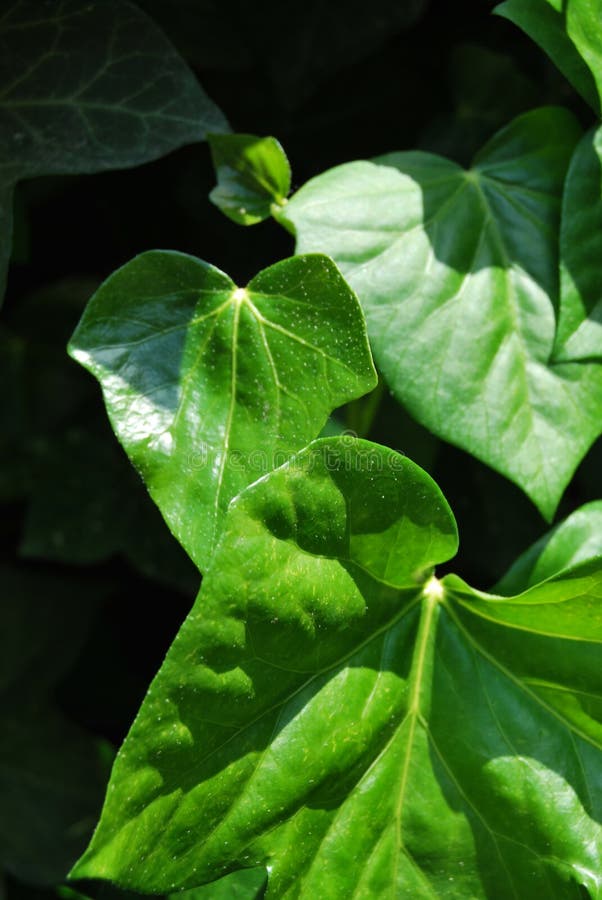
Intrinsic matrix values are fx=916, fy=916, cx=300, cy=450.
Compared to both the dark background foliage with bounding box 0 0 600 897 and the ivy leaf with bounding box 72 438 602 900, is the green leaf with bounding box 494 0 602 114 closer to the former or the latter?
the dark background foliage with bounding box 0 0 600 897

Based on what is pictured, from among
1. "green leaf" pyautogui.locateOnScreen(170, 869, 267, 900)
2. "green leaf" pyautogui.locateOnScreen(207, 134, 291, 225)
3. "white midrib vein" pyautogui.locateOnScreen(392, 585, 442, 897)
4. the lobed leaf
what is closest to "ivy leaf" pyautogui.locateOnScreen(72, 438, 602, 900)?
"white midrib vein" pyautogui.locateOnScreen(392, 585, 442, 897)

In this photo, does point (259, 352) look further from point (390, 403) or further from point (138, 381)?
point (390, 403)

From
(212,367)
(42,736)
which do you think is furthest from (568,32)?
(42,736)

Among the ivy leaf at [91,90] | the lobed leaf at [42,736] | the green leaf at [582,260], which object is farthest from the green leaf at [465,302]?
the lobed leaf at [42,736]

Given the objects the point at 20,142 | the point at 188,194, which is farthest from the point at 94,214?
the point at 20,142

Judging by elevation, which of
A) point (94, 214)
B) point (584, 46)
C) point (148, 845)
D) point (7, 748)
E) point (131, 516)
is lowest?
point (7, 748)

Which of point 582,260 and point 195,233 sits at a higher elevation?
point 582,260

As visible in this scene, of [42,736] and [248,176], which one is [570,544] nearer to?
[248,176]

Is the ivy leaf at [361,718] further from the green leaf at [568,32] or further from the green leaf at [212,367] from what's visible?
the green leaf at [568,32]
